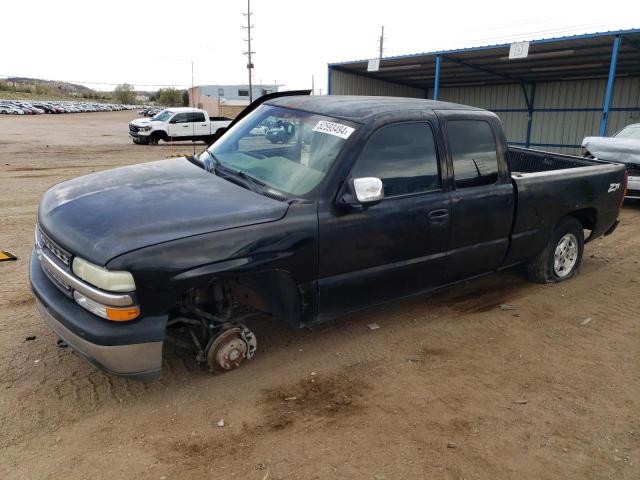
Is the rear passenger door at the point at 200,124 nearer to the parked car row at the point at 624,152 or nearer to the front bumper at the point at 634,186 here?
the parked car row at the point at 624,152

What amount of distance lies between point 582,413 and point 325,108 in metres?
2.77

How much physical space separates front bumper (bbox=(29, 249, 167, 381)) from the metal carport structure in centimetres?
1460

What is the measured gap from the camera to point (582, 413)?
320 cm

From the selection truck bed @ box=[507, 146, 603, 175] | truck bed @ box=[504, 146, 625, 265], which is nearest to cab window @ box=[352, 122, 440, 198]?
truck bed @ box=[504, 146, 625, 265]

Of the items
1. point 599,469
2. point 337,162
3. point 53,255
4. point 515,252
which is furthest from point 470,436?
point 53,255

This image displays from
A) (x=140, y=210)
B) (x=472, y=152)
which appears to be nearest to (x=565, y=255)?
(x=472, y=152)

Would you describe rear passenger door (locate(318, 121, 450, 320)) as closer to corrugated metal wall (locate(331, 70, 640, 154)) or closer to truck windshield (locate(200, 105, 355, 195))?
truck windshield (locate(200, 105, 355, 195))

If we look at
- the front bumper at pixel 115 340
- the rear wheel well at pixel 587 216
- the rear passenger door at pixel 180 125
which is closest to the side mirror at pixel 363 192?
the front bumper at pixel 115 340

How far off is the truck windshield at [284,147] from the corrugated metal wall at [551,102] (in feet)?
57.2

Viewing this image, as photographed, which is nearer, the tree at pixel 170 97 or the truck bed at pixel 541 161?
the truck bed at pixel 541 161

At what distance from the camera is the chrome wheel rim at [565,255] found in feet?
17.7

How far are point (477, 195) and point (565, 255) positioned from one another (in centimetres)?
201

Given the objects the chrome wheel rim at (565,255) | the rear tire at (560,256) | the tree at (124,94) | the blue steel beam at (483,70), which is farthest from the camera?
the tree at (124,94)

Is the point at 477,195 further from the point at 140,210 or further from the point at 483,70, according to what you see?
the point at 483,70
